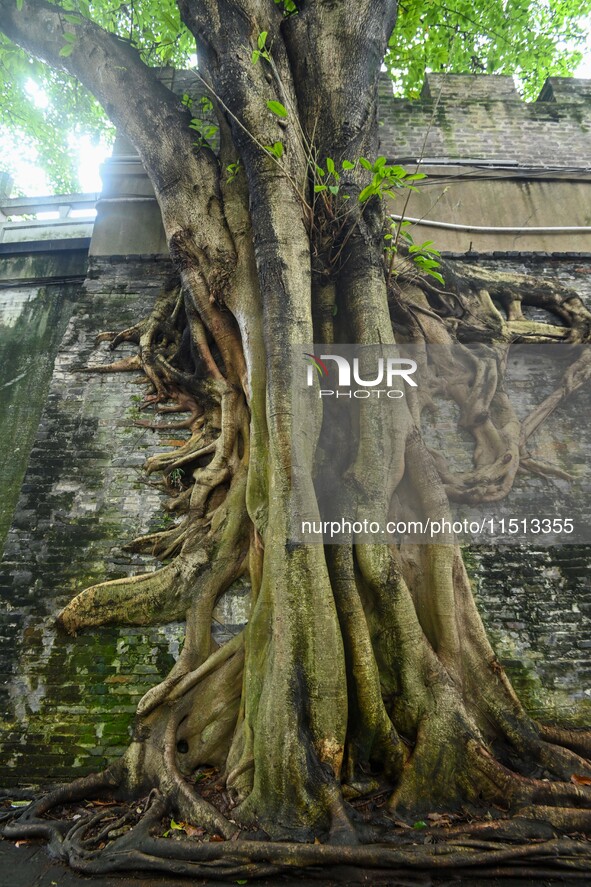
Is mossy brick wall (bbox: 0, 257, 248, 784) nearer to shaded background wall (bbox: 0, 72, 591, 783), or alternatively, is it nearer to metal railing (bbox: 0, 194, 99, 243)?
shaded background wall (bbox: 0, 72, 591, 783)

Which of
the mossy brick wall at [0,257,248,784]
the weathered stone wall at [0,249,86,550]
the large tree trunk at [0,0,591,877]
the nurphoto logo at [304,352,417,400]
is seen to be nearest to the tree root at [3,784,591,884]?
the large tree trunk at [0,0,591,877]

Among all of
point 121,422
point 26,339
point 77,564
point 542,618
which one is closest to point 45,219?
point 26,339

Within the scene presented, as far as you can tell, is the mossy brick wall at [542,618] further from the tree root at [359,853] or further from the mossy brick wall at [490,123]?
the mossy brick wall at [490,123]

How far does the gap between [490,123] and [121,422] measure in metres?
5.78

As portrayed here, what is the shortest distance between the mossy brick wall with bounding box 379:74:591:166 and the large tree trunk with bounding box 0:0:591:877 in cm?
188

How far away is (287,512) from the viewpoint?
3246 mm

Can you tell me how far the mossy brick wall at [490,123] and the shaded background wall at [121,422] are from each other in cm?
2

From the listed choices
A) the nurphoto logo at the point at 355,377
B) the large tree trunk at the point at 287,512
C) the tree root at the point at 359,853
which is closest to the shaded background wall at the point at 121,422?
the large tree trunk at the point at 287,512

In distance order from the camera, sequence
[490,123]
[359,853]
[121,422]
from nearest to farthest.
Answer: [359,853] < [121,422] < [490,123]

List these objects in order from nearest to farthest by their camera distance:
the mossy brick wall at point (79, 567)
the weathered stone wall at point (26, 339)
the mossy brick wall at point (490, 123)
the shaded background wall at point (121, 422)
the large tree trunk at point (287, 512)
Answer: the large tree trunk at point (287, 512) → the mossy brick wall at point (79, 567) → the shaded background wall at point (121, 422) → the weathered stone wall at point (26, 339) → the mossy brick wall at point (490, 123)

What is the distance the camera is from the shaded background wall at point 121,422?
3670 millimetres

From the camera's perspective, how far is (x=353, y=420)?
159 inches

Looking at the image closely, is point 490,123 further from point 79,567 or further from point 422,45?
point 79,567

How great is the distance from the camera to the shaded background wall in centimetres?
367
